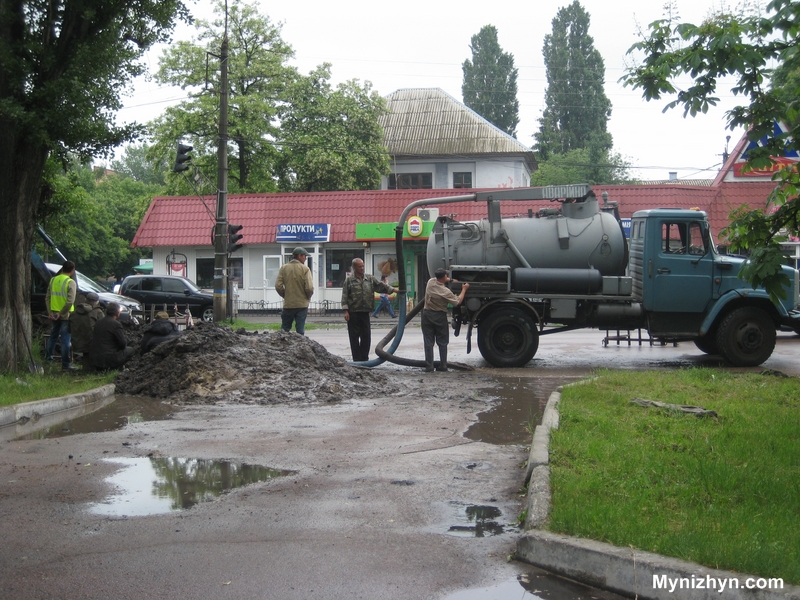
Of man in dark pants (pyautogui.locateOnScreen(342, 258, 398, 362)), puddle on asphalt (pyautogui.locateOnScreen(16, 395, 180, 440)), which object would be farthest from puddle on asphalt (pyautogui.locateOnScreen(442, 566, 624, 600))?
man in dark pants (pyautogui.locateOnScreen(342, 258, 398, 362))

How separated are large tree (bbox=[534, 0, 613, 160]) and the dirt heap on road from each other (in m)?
61.1

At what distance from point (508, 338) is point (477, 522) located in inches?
356

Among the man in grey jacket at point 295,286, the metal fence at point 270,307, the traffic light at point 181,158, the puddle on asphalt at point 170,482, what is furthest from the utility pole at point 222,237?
the puddle on asphalt at point 170,482

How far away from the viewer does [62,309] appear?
1338 cm

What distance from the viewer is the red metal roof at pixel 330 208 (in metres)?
30.7

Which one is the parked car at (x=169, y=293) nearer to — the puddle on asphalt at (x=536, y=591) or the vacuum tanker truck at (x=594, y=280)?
the vacuum tanker truck at (x=594, y=280)

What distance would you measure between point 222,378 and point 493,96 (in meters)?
61.8

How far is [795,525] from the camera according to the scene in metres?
4.68

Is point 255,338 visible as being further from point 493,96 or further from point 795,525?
point 493,96

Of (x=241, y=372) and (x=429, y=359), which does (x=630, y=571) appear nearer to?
(x=241, y=372)

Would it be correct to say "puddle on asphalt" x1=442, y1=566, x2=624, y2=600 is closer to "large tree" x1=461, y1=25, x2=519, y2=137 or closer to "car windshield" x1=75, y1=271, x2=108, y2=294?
"car windshield" x1=75, y1=271, x2=108, y2=294

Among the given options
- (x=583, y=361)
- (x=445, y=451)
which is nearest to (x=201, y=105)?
(x=583, y=361)

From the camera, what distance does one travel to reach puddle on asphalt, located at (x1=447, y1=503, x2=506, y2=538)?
5066 millimetres

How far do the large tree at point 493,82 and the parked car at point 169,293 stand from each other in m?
45.5
